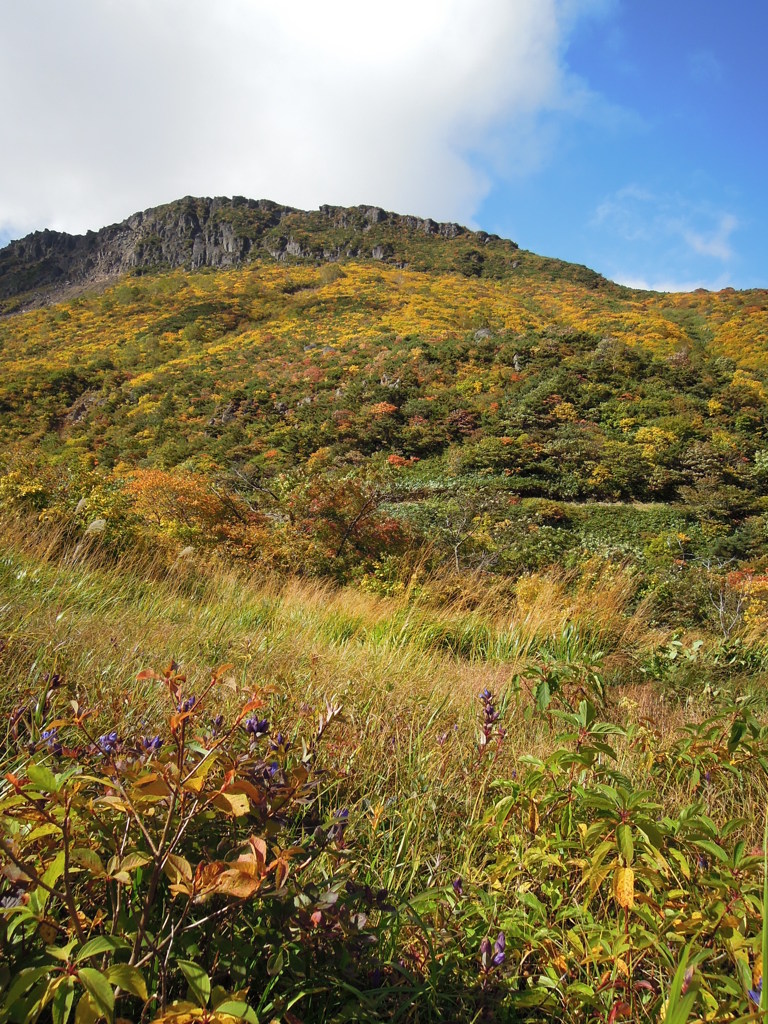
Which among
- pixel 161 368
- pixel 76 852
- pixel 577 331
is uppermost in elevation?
pixel 577 331

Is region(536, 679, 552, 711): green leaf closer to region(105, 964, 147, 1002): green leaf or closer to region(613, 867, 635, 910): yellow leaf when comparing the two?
region(613, 867, 635, 910): yellow leaf

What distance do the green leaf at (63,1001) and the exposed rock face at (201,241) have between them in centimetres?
6196

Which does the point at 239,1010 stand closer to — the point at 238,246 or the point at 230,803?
the point at 230,803

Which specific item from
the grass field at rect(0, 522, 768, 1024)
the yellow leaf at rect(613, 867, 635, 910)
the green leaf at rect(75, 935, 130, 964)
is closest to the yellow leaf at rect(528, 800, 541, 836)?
the grass field at rect(0, 522, 768, 1024)

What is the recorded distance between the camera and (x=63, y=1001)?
0.67m

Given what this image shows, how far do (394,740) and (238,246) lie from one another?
231ft

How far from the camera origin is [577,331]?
25.7 meters

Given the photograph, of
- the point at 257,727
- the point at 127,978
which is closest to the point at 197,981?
the point at 127,978

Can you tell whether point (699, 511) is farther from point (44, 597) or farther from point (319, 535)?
point (44, 597)

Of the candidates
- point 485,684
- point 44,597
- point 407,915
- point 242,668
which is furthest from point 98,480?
point 407,915

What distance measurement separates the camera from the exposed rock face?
6106 cm

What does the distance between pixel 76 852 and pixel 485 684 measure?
2497 mm

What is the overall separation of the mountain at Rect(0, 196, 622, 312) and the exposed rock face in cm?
13

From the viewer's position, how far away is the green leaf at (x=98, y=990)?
2.07ft
